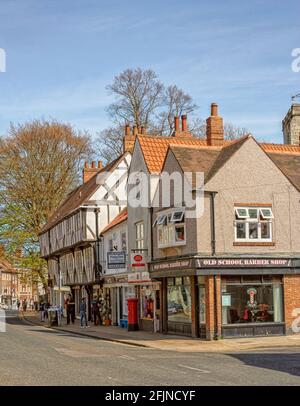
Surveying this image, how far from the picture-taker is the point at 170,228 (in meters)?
29.6

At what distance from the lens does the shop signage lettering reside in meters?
27.5

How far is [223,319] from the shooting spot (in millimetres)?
27078

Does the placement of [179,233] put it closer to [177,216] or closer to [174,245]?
[174,245]

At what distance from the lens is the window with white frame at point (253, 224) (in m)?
28.0

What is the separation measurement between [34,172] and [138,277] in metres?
25.2

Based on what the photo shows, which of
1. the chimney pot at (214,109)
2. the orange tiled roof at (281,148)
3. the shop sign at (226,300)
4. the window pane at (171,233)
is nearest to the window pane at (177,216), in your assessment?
the window pane at (171,233)

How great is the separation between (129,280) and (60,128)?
84.0ft

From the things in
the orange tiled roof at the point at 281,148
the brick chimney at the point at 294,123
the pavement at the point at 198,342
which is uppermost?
the brick chimney at the point at 294,123

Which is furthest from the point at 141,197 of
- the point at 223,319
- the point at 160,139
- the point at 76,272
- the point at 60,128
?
the point at 60,128

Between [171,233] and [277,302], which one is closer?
[277,302]

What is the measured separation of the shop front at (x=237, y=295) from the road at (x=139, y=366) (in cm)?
435

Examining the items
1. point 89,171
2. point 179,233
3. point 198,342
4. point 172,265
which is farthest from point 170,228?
point 89,171

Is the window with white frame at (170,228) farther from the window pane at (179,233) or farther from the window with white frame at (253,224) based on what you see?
the window with white frame at (253,224)

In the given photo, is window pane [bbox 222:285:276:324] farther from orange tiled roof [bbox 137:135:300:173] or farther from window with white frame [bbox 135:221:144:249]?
window with white frame [bbox 135:221:144:249]
